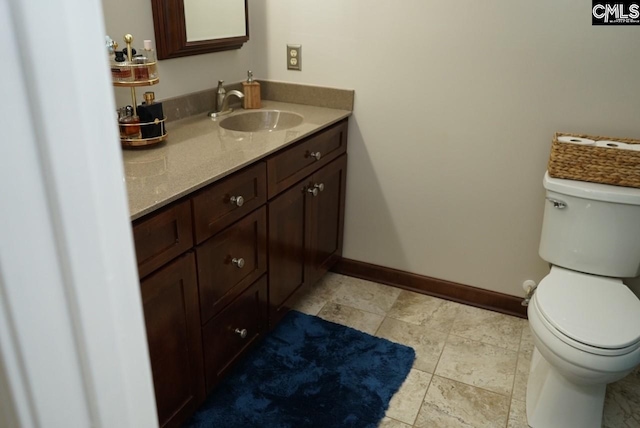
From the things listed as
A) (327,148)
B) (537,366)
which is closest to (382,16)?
(327,148)

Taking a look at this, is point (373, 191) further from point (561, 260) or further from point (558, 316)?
point (558, 316)

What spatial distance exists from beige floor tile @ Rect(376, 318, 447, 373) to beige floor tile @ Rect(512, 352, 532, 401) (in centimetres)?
31

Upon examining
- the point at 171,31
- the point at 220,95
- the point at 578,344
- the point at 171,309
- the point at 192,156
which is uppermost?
the point at 171,31

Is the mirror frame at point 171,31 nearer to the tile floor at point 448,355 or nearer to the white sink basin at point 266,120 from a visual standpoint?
the white sink basin at point 266,120

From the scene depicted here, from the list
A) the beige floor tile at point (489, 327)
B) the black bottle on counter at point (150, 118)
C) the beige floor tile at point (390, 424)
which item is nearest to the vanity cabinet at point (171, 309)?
the black bottle on counter at point (150, 118)

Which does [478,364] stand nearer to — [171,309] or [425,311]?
[425,311]

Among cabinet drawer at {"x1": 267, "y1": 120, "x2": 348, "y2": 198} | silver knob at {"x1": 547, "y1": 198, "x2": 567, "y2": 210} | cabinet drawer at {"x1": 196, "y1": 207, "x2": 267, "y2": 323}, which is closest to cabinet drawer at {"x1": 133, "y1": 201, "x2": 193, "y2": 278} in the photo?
cabinet drawer at {"x1": 196, "y1": 207, "x2": 267, "y2": 323}

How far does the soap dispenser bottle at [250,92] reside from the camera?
2439 millimetres

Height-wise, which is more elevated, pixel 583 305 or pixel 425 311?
pixel 583 305

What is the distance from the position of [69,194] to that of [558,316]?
1.65 m

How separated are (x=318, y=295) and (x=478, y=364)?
2.75ft

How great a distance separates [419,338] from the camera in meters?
2.28

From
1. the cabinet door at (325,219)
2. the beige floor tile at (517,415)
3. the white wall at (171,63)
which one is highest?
the white wall at (171,63)

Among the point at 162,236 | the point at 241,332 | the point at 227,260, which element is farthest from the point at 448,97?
the point at 162,236
